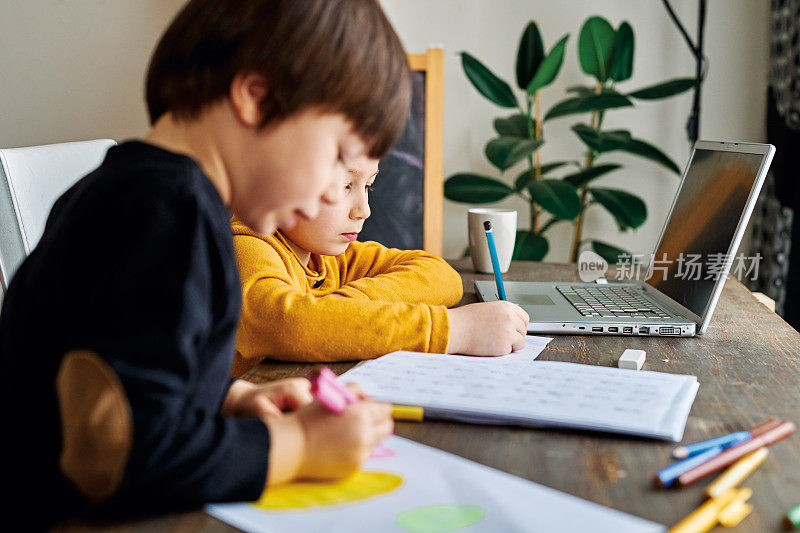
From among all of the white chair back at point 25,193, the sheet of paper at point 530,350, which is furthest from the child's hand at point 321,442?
the white chair back at point 25,193

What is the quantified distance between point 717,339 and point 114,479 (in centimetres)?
76

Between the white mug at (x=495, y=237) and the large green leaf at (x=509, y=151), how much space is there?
0.62 meters

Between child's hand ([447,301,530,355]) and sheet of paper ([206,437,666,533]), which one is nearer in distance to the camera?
sheet of paper ([206,437,666,533])

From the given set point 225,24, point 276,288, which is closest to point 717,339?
point 276,288

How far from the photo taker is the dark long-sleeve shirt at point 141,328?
450 mm

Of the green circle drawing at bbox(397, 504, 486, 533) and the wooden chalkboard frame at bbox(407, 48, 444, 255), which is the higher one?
the wooden chalkboard frame at bbox(407, 48, 444, 255)

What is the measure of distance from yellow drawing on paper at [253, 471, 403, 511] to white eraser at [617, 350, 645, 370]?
1.23ft

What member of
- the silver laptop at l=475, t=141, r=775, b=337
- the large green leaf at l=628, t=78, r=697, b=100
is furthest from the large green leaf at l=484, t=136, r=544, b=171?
the silver laptop at l=475, t=141, r=775, b=337

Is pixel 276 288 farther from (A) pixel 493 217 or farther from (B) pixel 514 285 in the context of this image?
(A) pixel 493 217

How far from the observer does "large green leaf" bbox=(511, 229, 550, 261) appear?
217cm

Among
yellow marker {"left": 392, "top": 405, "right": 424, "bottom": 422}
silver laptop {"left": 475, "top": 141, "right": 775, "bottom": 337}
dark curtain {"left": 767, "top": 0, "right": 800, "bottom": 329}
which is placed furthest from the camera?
dark curtain {"left": 767, "top": 0, "right": 800, "bottom": 329}

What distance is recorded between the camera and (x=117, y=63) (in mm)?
2223

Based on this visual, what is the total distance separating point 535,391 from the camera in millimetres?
686

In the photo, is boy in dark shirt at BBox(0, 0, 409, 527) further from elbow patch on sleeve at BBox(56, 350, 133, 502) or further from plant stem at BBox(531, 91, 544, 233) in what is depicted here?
plant stem at BBox(531, 91, 544, 233)
